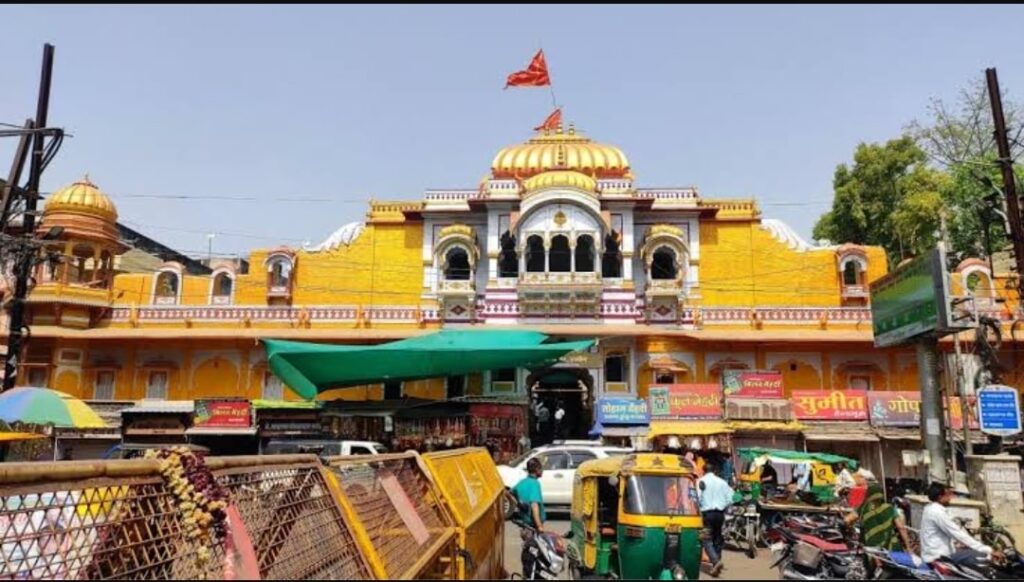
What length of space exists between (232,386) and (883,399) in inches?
830

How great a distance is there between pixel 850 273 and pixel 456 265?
15.2 metres

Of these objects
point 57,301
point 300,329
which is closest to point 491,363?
point 300,329

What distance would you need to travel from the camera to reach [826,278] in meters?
25.8

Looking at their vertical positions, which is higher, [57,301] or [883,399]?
[57,301]

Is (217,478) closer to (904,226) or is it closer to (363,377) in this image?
(363,377)

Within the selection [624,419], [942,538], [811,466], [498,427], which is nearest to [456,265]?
[498,427]

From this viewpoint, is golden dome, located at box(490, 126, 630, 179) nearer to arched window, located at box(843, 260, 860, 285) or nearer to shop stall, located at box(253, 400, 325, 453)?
arched window, located at box(843, 260, 860, 285)

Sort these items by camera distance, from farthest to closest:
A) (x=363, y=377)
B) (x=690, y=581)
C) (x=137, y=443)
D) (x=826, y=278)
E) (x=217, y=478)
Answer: (x=826, y=278), (x=363, y=377), (x=137, y=443), (x=690, y=581), (x=217, y=478)

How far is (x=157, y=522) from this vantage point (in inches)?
122

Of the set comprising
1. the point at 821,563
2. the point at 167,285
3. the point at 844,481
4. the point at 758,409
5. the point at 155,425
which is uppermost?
the point at 167,285

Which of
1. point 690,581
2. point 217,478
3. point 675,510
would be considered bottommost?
point 690,581

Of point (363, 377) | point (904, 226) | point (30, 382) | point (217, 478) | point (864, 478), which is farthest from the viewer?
point (904, 226)

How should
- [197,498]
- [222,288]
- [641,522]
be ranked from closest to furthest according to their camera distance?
[197,498]
[641,522]
[222,288]

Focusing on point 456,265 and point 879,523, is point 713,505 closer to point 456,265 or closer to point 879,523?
point 879,523
